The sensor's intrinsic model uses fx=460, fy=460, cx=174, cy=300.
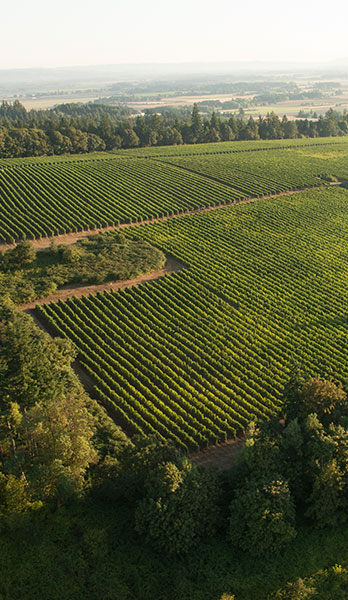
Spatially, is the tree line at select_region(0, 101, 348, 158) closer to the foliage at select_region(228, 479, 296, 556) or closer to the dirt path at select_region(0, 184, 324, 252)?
the dirt path at select_region(0, 184, 324, 252)

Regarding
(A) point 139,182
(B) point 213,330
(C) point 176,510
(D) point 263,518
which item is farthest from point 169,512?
(A) point 139,182

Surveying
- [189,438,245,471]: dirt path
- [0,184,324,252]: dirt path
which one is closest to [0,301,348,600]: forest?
[189,438,245,471]: dirt path

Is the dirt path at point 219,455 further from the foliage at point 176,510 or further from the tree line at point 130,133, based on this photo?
the tree line at point 130,133

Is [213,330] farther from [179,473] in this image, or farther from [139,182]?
[139,182]

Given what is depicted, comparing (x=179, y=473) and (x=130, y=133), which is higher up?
(x=130, y=133)

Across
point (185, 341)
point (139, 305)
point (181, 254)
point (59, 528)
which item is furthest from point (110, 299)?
point (59, 528)
